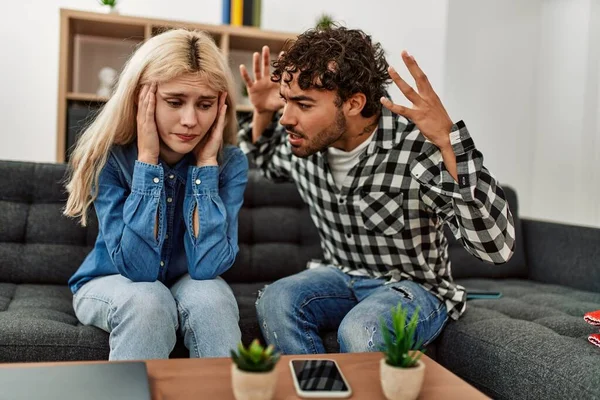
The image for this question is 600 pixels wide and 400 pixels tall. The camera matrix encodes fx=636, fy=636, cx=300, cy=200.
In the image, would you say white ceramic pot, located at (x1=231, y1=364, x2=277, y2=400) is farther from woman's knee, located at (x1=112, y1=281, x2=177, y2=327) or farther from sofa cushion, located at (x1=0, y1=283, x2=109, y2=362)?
sofa cushion, located at (x1=0, y1=283, x2=109, y2=362)

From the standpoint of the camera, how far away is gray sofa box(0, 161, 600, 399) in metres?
1.43

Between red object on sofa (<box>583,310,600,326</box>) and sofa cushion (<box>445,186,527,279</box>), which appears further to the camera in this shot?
sofa cushion (<box>445,186,527,279</box>)

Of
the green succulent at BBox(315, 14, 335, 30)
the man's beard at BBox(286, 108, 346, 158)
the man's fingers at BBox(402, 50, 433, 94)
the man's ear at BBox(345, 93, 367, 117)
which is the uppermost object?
the green succulent at BBox(315, 14, 335, 30)

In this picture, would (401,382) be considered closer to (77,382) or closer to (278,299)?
(77,382)

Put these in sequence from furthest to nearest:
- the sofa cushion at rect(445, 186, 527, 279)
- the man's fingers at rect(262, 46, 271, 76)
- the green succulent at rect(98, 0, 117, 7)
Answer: the green succulent at rect(98, 0, 117, 7) → the sofa cushion at rect(445, 186, 527, 279) → the man's fingers at rect(262, 46, 271, 76)

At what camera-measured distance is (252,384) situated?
2.90ft

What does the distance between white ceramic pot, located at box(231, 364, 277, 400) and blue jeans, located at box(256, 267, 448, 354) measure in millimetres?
562

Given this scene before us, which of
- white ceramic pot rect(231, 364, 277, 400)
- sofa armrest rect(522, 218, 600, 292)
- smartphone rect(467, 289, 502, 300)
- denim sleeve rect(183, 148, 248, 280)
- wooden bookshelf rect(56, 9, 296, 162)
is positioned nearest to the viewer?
white ceramic pot rect(231, 364, 277, 400)

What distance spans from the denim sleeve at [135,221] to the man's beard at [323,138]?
37 centimetres

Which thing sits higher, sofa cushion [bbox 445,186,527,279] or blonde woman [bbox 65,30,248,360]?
blonde woman [bbox 65,30,248,360]

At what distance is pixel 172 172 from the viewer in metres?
1.66

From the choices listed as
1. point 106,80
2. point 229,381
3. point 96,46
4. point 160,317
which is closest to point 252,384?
point 229,381

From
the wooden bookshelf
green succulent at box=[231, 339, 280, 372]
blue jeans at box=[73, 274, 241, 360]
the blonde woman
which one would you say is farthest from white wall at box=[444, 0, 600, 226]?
green succulent at box=[231, 339, 280, 372]

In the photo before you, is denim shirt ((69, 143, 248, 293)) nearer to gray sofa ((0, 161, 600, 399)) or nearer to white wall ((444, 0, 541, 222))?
gray sofa ((0, 161, 600, 399))
